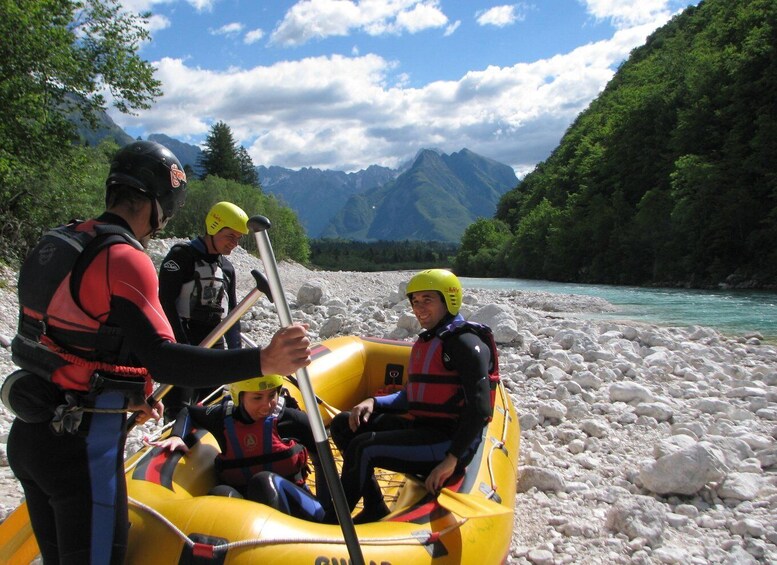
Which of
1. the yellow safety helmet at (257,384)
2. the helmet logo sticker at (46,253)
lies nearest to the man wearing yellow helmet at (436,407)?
the yellow safety helmet at (257,384)

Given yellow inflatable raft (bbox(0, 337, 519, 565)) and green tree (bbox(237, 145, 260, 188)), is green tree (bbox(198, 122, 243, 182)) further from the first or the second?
yellow inflatable raft (bbox(0, 337, 519, 565))

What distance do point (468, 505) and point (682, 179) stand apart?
2930 centimetres

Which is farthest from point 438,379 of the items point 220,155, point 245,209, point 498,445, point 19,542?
point 220,155

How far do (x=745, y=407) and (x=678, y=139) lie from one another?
3039 cm

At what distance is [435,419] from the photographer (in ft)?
10.4

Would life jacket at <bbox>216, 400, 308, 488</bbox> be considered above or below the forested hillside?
below

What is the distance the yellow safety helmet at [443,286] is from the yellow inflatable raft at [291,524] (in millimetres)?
756

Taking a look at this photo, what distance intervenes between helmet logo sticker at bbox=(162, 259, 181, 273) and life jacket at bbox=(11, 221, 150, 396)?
1886 mm

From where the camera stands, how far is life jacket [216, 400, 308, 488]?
298 centimetres

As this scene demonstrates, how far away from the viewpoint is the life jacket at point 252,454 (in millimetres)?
2979

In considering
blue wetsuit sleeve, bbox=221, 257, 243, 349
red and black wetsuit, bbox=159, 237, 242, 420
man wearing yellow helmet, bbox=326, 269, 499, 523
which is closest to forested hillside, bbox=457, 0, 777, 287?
man wearing yellow helmet, bbox=326, 269, 499, 523

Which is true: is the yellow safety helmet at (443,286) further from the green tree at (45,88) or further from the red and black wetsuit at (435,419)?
the green tree at (45,88)

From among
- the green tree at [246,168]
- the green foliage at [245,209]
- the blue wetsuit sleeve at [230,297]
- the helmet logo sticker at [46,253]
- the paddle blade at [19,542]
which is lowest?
the paddle blade at [19,542]

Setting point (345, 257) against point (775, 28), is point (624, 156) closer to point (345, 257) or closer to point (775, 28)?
point (775, 28)
